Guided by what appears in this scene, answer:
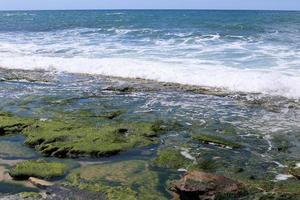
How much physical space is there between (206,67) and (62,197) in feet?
49.8

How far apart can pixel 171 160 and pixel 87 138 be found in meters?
2.32

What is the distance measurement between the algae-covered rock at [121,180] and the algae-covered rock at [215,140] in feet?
6.76

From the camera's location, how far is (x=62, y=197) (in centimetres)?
806

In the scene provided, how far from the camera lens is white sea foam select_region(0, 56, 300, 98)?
17.9 metres

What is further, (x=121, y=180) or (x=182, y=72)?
(x=182, y=72)

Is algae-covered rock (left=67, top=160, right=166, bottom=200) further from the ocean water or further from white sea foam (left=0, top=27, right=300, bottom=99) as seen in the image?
white sea foam (left=0, top=27, right=300, bottom=99)

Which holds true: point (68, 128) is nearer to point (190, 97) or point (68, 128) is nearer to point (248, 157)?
point (248, 157)

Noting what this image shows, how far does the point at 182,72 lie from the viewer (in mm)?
21016

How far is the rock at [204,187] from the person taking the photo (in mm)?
7855

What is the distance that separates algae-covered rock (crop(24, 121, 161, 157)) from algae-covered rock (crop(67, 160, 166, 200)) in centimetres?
87

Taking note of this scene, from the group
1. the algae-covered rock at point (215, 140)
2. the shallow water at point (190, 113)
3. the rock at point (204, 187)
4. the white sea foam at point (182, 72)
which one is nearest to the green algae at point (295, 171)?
the shallow water at point (190, 113)

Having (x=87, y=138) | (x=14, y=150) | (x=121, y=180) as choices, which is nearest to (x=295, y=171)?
Result: (x=121, y=180)

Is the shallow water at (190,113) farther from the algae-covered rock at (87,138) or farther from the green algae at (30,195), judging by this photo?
the green algae at (30,195)

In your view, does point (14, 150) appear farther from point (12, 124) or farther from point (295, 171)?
point (295, 171)
